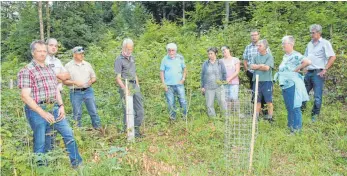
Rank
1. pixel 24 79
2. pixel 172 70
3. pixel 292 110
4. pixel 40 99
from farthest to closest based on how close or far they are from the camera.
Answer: pixel 172 70 < pixel 292 110 < pixel 40 99 < pixel 24 79

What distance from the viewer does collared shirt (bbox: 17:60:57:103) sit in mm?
3443

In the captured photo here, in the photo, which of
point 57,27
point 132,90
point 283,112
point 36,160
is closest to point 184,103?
point 132,90

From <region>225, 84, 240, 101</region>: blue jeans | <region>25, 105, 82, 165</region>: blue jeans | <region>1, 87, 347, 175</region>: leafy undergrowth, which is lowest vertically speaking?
<region>1, 87, 347, 175</region>: leafy undergrowth

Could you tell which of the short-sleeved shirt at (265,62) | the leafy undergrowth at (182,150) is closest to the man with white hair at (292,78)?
the short-sleeved shirt at (265,62)

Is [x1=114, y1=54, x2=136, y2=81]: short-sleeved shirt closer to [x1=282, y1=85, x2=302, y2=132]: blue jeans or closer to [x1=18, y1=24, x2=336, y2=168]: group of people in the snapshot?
[x1=18, y1=24, x2=336, y2=168]: group of people

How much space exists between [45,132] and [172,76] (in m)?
2.66

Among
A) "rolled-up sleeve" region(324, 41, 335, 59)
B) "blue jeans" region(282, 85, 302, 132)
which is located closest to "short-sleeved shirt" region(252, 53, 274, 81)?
"blue jeans" region(282, 85, 302, 132)

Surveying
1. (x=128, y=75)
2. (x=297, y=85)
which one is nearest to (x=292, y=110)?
(x=297, y=85)

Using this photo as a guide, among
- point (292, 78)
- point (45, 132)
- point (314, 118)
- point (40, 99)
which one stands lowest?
point (314, 118)

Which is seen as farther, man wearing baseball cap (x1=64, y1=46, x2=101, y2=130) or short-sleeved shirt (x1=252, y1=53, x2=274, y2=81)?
short-sleeved shirt (x1=252, y1=53, x2=274, y2=81)

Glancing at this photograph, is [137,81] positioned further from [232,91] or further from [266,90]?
[266,90]

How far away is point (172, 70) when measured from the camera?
19.1ft

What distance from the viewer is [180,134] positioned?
541cm

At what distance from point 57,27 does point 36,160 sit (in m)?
19.0
